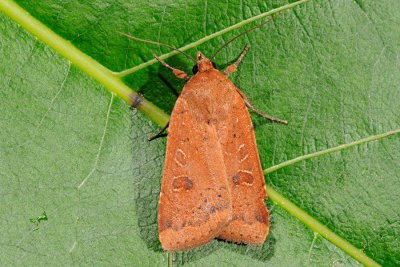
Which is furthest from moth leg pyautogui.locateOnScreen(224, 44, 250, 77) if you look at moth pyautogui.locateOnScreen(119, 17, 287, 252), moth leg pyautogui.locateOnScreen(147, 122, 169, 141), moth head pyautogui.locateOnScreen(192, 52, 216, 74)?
moth leg pyautogui.locateOnScreen(147, 122, 169, 141)

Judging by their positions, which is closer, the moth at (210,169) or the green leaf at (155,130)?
the green leaf at (155,130)

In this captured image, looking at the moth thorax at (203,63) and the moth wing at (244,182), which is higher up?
the moth thorax at (203,63)

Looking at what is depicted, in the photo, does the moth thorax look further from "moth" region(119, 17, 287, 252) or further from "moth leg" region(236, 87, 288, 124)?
"moth leg" region(236, 87, 288, 124)

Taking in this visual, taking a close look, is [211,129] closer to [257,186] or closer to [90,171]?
[257,186]

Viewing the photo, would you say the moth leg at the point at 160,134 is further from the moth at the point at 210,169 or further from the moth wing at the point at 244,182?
the moth wing at the point at 244,182

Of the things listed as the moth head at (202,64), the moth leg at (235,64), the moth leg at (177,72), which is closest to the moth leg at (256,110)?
the moth leg at (235,64)

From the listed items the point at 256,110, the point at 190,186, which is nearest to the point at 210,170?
the point at 190,186
